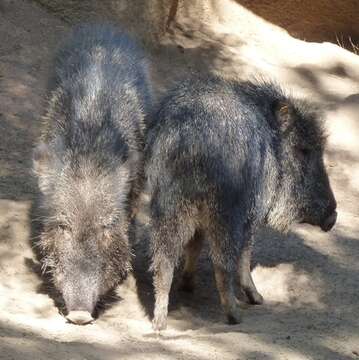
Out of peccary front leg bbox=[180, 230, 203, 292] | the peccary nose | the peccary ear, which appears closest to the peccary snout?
peccary front leg bbox=[180, 230, 203, 292]

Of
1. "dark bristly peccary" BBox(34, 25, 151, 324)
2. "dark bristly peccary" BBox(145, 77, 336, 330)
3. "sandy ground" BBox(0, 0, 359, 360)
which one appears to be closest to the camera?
"sandy ground" BBox(0, 0, 359, 360)

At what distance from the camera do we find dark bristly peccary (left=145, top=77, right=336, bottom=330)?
16.8ft

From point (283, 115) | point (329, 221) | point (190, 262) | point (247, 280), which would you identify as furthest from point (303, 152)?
point (190, 262)

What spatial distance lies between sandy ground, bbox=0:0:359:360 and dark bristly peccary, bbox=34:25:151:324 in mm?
289

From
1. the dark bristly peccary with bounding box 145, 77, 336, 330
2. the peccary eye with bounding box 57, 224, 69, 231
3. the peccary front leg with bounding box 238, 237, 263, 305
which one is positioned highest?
the dark bristly peccary with bounding box 145, 77, 336, 330

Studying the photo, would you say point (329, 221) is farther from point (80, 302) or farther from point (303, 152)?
point (80, 302)

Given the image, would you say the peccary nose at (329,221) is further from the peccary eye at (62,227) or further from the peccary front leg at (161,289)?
the peccary eye at (62,227)

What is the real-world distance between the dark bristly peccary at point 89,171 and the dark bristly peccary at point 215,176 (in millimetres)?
326

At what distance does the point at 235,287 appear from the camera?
20.0 ft

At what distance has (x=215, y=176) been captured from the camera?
507 centimetres

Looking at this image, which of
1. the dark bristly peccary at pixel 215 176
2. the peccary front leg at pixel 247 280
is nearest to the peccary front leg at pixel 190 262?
the dark bristly peccary at pixel 215 176

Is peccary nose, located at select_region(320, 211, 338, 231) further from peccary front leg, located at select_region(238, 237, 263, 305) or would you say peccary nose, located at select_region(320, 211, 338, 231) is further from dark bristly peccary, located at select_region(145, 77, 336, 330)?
peccary front leg, located at select_region(238, 237, 263, 305)

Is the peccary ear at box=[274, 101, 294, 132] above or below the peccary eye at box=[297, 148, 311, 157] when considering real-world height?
above

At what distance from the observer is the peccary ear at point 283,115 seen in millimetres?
5832
